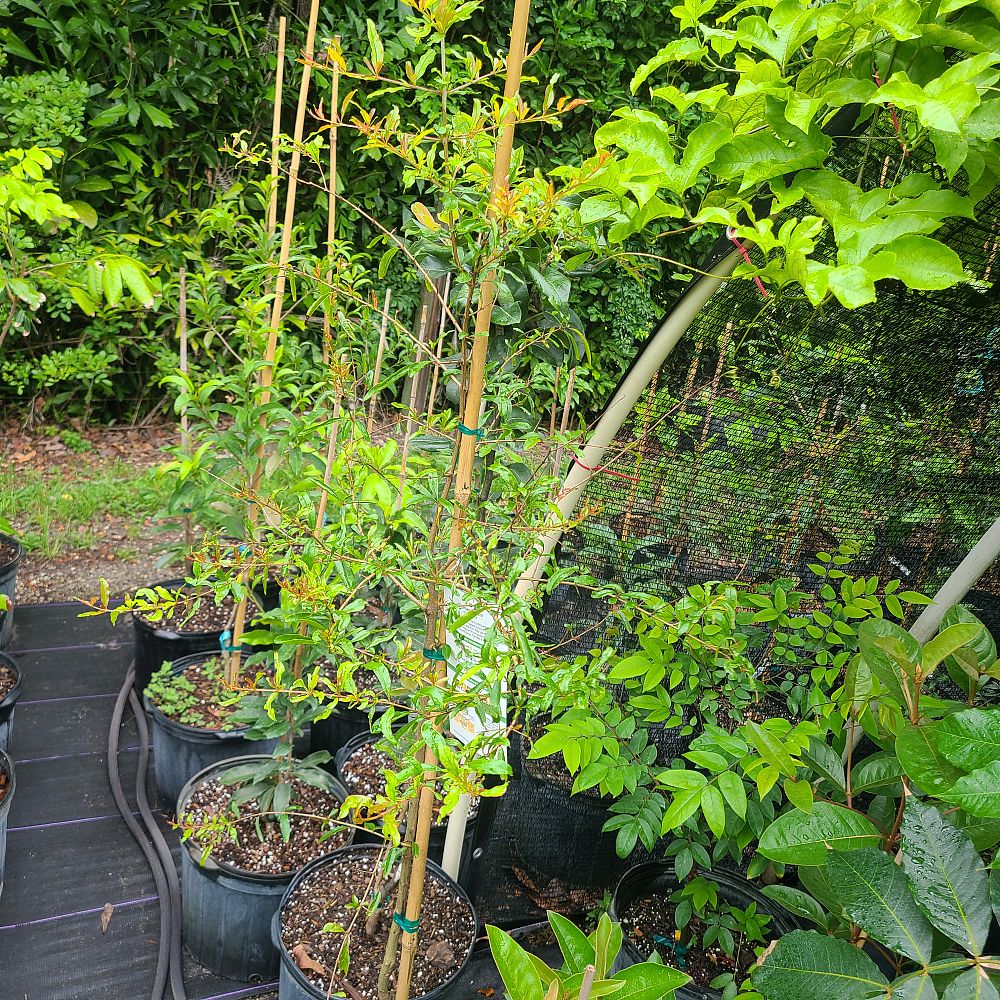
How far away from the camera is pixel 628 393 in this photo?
1.28m

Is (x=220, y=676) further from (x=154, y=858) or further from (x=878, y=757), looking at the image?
(x=878, y=757)

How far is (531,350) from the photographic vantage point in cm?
116

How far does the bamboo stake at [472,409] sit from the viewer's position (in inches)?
36.4

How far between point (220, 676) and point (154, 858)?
1.46ft

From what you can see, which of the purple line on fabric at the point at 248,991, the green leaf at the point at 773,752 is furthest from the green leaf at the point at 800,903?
the purple line on fabric at the point at 248,991

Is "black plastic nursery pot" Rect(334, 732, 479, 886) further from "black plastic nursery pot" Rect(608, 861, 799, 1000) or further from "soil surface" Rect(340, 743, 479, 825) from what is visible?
"black plastic nursery pot" Rect(608, 861, 799, 1000)

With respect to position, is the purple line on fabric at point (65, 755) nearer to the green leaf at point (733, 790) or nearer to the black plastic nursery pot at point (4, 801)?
the black plastic nursery pot at point (4, 801)

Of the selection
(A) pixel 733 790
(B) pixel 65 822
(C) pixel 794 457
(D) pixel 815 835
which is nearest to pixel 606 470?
(C) pixel 794 457

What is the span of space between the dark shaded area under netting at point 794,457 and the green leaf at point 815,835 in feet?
1.44

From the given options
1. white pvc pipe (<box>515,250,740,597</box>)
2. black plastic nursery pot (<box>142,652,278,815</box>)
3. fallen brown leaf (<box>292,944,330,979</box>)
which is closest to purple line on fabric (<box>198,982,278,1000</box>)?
fallen brown leaf (<box>292,944,330,979</box>)

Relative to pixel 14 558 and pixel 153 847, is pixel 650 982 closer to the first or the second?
pixel 153 847

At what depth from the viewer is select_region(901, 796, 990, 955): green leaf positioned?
26.9 inches

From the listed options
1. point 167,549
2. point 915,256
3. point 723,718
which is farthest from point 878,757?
point 167,549

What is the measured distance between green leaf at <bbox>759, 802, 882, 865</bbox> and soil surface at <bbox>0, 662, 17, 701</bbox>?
6.16 feet
